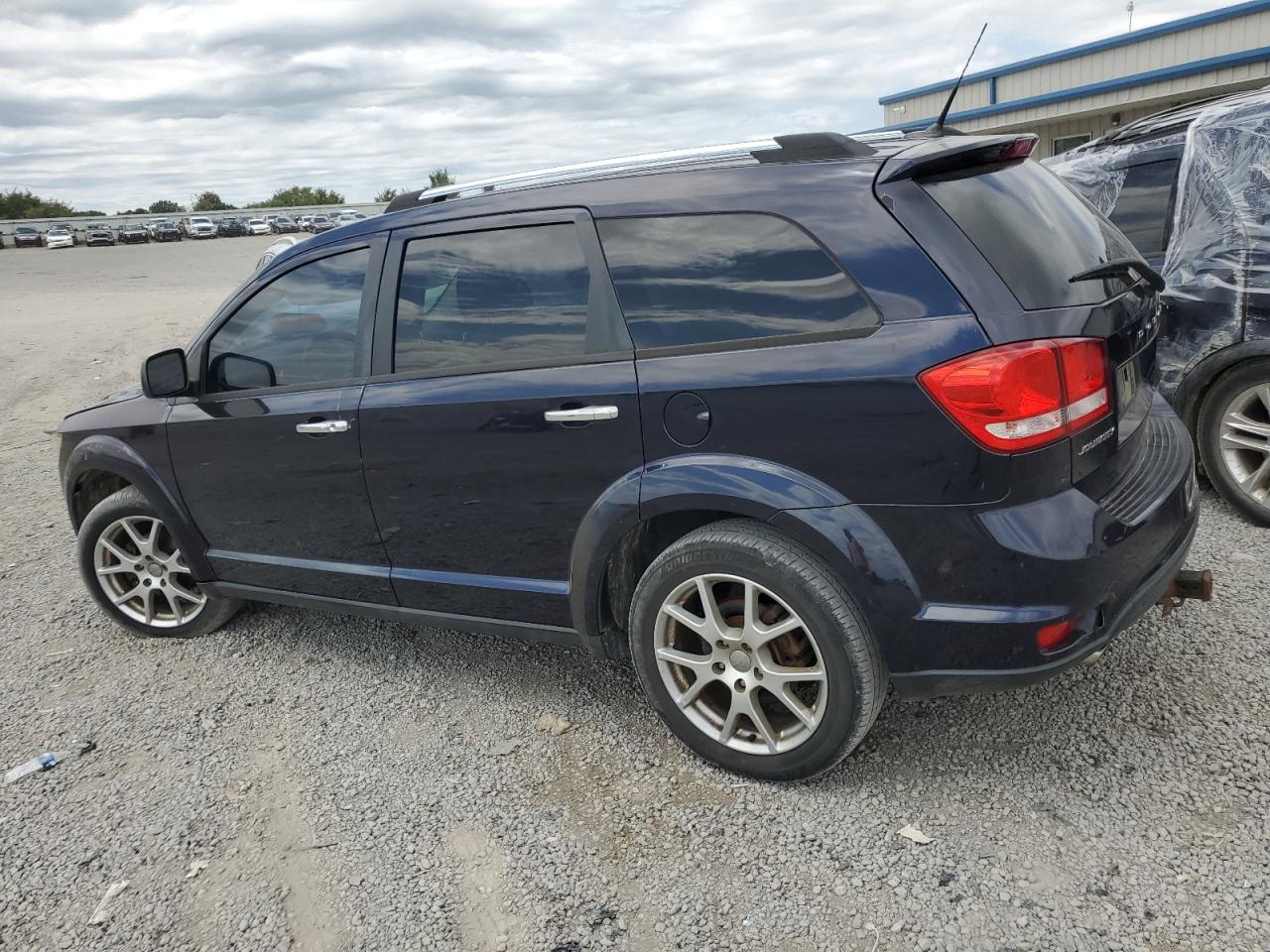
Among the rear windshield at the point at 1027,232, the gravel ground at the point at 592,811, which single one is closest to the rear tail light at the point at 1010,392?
the rear windshield at the point at 1027,232

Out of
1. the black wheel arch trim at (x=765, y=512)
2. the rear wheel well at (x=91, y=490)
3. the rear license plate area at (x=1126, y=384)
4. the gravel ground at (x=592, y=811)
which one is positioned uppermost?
the rear license plate area at (x=1126, y=384)

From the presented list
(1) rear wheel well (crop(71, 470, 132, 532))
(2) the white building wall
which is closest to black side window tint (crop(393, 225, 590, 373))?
(1) rear wheel well (crop(71, 470, 132, 532))

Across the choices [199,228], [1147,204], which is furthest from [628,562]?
[199,228]

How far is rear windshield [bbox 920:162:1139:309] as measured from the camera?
251 cm

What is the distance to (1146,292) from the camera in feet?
9.91

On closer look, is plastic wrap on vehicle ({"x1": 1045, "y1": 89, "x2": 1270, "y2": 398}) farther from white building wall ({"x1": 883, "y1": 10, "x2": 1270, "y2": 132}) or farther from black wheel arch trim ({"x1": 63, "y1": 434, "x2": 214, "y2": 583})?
white building wall ({"x1": 883, "y1": 10, "x2": 1270, "y2": 132})

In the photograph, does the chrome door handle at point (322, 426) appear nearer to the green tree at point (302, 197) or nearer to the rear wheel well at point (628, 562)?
the rear wheel well at point (628, 562)

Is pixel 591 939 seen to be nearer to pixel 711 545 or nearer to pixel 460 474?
→ pixel 711 545

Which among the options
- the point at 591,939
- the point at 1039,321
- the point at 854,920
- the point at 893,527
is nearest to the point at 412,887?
Answer: the point at 591,939

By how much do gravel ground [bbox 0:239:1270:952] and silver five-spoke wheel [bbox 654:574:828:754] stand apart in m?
0.21

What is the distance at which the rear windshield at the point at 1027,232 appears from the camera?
2.51m

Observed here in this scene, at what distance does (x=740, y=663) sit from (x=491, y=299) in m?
1.44

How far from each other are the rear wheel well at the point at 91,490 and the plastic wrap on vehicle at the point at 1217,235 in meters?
4.88

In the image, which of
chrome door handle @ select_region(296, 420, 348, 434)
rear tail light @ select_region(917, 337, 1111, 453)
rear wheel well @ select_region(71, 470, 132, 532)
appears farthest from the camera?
rear wheel well @ select_region(71, 470, 132, 532)
